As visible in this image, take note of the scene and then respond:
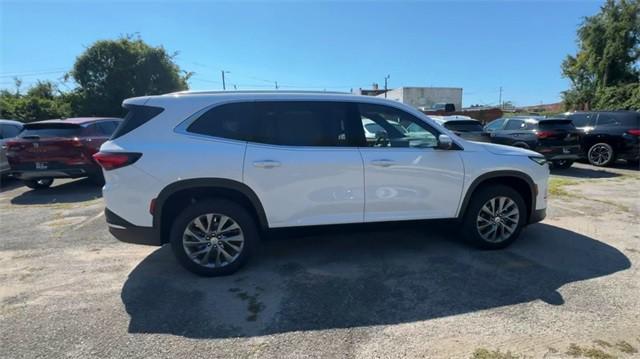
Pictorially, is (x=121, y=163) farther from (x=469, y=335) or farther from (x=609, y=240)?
(x=609, y=240)

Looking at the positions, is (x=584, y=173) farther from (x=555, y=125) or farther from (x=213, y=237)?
(x=213, y=237)

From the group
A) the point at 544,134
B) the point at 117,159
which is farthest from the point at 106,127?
the point at 544,134

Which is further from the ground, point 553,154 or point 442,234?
point 553,154

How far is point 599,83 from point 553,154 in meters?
24.4

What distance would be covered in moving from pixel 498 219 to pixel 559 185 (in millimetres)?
5437

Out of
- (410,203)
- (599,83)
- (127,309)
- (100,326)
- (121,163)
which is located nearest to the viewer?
(100,326)

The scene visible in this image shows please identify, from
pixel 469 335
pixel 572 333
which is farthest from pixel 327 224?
pixel 572 333

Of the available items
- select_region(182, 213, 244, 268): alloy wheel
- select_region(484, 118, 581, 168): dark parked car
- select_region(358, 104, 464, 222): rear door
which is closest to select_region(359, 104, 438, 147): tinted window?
select_region(358, 104, 464, 222): rear door

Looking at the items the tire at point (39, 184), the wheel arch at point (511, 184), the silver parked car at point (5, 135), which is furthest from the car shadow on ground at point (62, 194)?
the wheel arch at point (511, 184)

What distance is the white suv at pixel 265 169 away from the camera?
3.60m

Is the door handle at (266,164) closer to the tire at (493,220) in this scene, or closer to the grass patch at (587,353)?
the tire at (493,220)

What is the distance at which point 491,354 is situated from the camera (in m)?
2.62

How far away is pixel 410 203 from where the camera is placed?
4.13 m

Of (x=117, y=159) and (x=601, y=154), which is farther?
(x=601, y=154)
